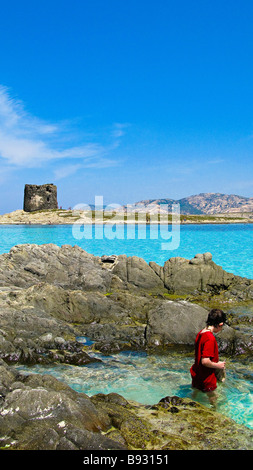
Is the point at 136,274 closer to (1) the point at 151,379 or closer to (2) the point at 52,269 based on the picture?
(2) the point at 52,269

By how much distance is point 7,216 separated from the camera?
10912cm

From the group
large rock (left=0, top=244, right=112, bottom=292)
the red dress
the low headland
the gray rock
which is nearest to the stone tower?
the low headland

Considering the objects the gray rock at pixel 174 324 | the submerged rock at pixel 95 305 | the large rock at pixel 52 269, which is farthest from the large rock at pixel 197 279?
the gray rock at pixel 174 324

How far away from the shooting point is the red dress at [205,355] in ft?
21.6

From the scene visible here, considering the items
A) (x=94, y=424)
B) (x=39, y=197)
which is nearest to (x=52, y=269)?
(x=94, y=424)

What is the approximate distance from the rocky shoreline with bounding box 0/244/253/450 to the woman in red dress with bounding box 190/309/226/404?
22.0 inches

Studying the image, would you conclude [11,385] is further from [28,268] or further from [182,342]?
[28,268]

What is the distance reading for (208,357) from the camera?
6594 mm

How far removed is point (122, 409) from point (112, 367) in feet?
9.86

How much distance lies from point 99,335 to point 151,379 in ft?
10.8

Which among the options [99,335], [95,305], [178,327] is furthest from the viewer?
[95,305]

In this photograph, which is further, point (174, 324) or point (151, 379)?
point (174, 324)

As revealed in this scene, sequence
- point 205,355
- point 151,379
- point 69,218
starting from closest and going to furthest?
point 205,355
point 151,379
point 69,218

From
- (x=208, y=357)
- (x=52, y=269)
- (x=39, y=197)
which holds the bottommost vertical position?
(x=208, y=357)
